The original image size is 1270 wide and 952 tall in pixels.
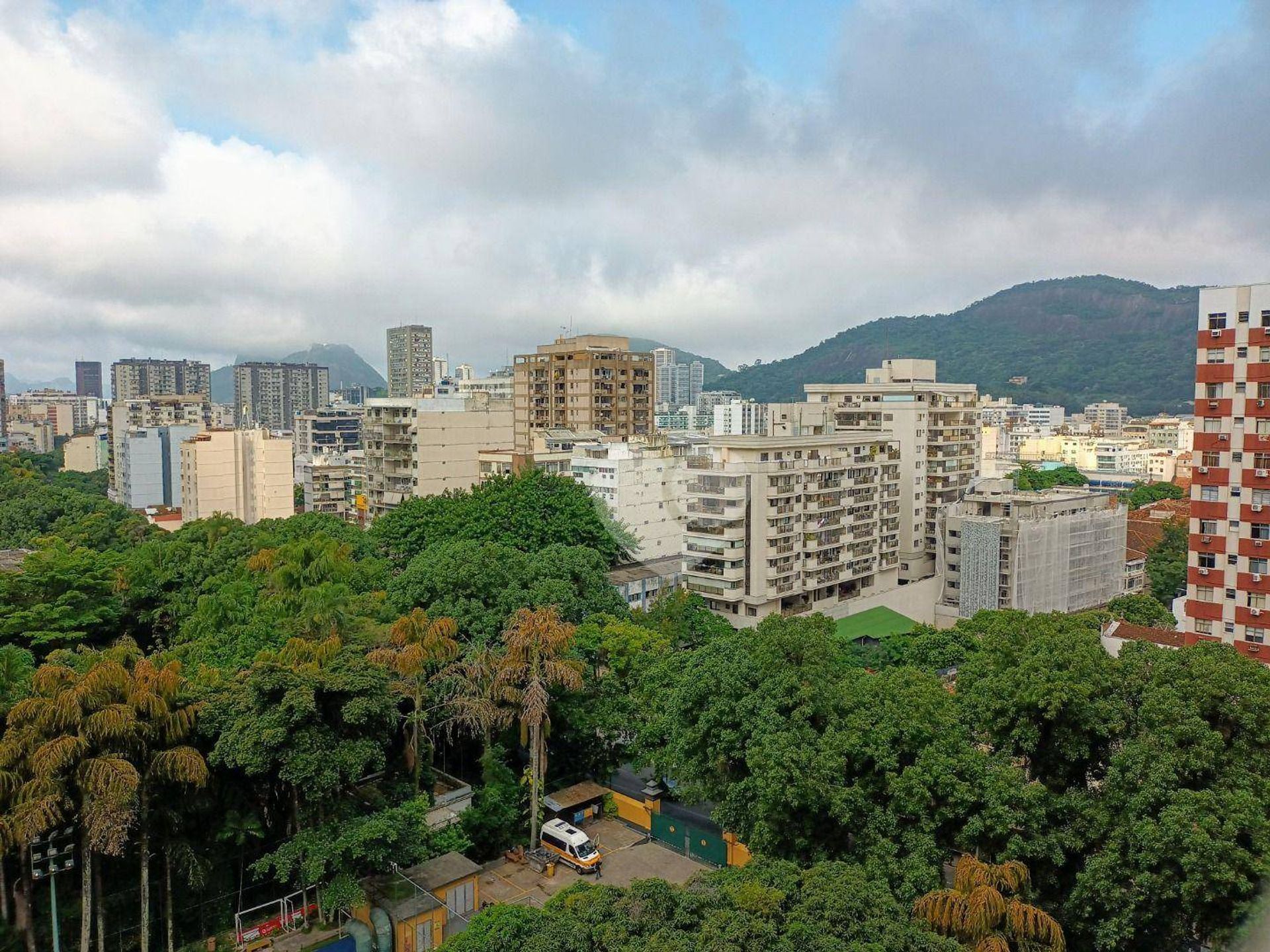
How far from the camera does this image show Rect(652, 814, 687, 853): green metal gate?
16.6m

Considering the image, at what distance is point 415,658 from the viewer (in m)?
15.6

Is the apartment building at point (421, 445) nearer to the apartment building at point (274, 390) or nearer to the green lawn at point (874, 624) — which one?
the green lawn at point (874, 624)

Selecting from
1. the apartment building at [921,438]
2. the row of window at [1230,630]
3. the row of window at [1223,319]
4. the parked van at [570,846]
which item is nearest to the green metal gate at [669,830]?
the parked van at [570,846]

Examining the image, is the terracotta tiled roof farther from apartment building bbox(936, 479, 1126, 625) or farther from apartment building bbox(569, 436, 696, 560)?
apartment building bbox(569, 436, 696, 560)

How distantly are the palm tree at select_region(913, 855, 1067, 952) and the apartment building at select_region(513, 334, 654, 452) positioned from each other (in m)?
44.6

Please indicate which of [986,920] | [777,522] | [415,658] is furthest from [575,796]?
[777,522]

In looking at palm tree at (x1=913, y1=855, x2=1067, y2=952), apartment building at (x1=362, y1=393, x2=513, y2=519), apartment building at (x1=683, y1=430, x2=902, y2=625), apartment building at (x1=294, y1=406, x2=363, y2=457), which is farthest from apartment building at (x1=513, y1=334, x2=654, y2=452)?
palm tree at (x1=913, y1=855, x2=1067, y2=952)

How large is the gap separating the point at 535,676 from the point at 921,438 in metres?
27.7

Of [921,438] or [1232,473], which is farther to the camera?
[921,438]

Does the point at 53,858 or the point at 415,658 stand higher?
the point at 415,658

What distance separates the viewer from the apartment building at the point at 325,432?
8512cm

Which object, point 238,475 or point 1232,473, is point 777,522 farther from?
point 238,475

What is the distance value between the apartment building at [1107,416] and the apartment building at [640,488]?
74.3 m

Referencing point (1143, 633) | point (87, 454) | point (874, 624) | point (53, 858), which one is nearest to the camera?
point (53, 858)
